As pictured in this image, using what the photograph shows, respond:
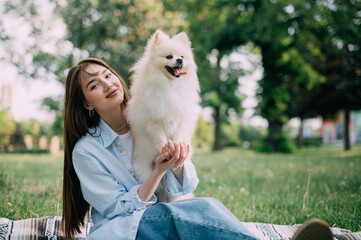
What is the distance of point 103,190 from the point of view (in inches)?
72.8

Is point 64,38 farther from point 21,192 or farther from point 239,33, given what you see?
point 21,192

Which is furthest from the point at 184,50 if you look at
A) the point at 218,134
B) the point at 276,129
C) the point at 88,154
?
the point at 218,134

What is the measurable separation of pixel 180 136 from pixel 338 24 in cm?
1178

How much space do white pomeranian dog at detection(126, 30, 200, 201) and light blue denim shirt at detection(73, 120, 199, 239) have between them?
157mm

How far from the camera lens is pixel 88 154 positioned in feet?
6.31

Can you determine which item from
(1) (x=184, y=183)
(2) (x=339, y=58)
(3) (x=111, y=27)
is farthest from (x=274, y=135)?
(1) (x=184, y=183)

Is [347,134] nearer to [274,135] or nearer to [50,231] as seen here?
[274,135]

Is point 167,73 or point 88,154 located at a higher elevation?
point 167,73

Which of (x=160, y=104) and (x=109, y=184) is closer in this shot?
(x=109, y=184)

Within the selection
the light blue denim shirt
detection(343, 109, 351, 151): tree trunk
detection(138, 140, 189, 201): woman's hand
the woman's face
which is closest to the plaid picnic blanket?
the light blue denim shirt

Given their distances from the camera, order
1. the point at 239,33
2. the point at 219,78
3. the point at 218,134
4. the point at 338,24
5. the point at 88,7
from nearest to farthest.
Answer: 1. the point at 338,24
2. the point at 239,33
3. the point at 88,7
4. the point at 219,78
5. the point at 218,134

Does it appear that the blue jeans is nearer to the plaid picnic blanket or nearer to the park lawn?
the plaid picnic blanket

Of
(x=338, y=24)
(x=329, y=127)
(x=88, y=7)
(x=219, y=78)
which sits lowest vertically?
(x=329, y=127)

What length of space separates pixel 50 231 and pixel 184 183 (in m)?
1.25
